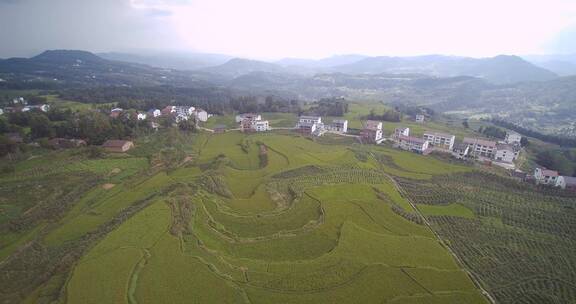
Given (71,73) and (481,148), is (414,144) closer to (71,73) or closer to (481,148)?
(481,148)

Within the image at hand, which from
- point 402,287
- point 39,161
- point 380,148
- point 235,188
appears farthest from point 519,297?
point 39,161

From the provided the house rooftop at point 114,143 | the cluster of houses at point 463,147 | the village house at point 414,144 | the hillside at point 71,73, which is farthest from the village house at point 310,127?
the hillside at point 71,73

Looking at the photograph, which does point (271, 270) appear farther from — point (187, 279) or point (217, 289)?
point (187, 279)

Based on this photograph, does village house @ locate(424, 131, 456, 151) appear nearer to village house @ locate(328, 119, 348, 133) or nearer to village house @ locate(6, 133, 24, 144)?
village house @ locate(328, 119, 348, 133)

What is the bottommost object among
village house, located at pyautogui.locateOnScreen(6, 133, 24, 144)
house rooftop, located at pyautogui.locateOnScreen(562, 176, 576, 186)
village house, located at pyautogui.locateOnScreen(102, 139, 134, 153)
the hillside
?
house rooftop, located at pyautogui.locateOnScreen(562, 176, 576, 186)

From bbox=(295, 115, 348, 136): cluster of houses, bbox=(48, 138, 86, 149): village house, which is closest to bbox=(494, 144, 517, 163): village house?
bbox=(295, 115, 348, 136): cluster of houses
